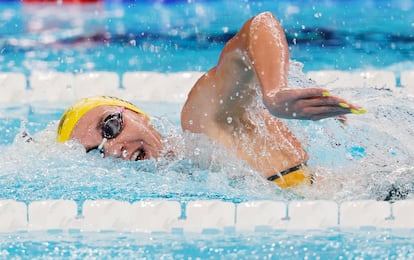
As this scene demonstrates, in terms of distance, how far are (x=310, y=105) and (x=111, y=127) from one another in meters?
1.05

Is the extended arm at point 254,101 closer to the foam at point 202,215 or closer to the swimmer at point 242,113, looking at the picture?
the swimmer at point 242,113

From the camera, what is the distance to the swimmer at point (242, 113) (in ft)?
5.98

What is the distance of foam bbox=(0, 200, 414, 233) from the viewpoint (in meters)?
2.41

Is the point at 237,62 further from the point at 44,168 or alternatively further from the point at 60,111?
the point at 60,111

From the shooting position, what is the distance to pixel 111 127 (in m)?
2.62

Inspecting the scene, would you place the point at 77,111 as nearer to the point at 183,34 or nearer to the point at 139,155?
the point at 139,155

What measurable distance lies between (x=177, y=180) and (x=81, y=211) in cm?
32

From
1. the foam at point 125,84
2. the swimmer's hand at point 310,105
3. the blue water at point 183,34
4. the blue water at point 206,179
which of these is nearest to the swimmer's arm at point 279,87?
→ the swimmer's hand at point 310,105

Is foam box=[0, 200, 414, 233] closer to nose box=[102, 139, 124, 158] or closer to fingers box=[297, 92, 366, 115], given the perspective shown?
nose box=[102, 139, 124, 158]

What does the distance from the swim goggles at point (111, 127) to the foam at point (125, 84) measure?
176 cm

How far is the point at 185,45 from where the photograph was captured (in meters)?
5.78

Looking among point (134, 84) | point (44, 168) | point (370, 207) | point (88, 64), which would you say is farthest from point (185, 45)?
point (370, 207)

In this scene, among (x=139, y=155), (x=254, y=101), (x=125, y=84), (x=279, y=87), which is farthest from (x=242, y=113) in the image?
(x=125, y=84)

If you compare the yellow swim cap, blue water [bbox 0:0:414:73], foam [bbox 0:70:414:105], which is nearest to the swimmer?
the yellow swim cap
